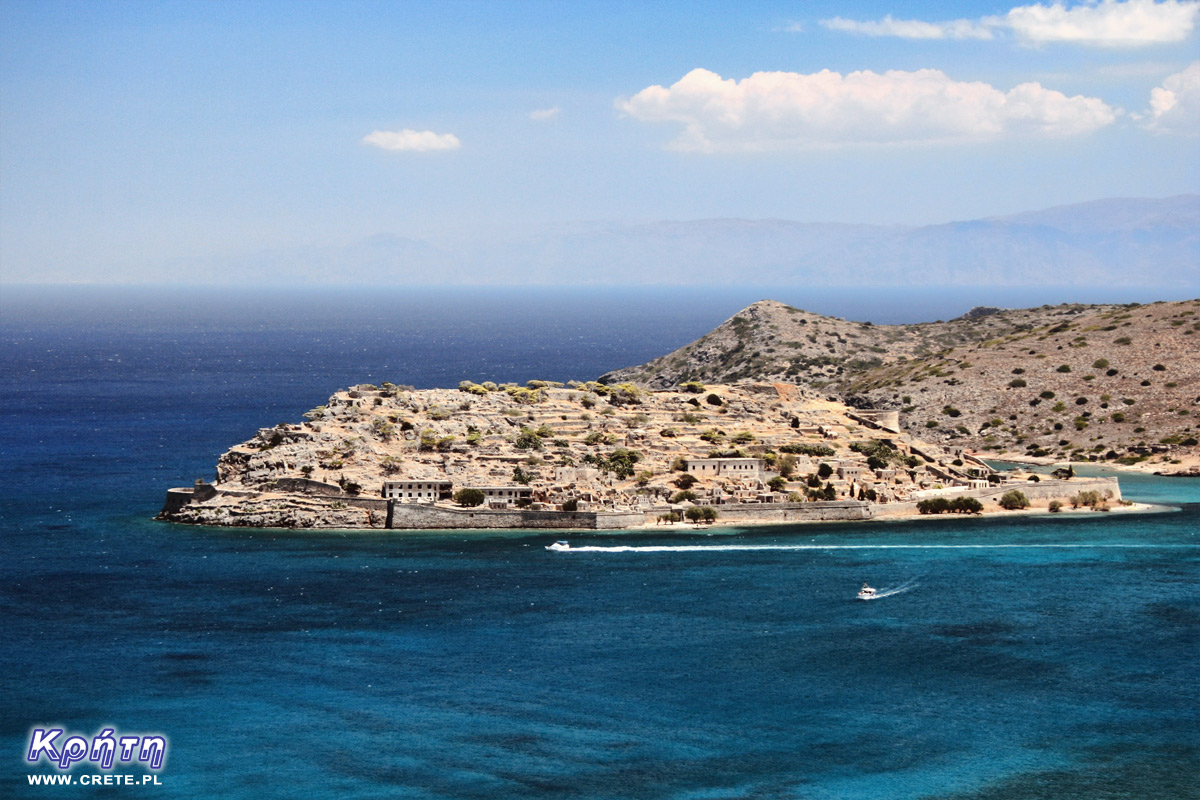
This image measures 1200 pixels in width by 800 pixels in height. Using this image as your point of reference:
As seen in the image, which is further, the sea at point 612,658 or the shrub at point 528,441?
the shrub at point 528,441

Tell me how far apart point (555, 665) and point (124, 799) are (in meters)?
20.7

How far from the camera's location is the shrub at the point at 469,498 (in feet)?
327

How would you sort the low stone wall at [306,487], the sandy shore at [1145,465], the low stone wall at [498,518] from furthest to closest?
the sandy shore at [1145,465] → the low stone wall at [306,487] → the low stone wall at [498,518]

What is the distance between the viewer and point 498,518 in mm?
98438

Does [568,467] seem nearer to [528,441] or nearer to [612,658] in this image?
[528,441]

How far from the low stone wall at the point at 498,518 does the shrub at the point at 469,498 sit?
0.91 meters

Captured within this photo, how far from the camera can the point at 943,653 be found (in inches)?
2712

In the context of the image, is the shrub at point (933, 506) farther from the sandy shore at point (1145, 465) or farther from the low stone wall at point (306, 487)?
the low stone wall at point (306, 487)

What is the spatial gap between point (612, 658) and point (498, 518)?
32.3m

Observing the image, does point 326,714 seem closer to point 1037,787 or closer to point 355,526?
point 1037,787

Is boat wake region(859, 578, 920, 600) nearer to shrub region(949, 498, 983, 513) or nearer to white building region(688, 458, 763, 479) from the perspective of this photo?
shrub region(949, 498, 983, 513)

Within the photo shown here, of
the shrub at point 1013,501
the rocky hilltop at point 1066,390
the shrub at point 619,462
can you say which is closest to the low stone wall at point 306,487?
the shrub at point 619,462

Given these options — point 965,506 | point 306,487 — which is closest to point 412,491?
point 306,487

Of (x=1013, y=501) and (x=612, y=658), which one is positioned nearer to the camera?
(x=612, y=658)
